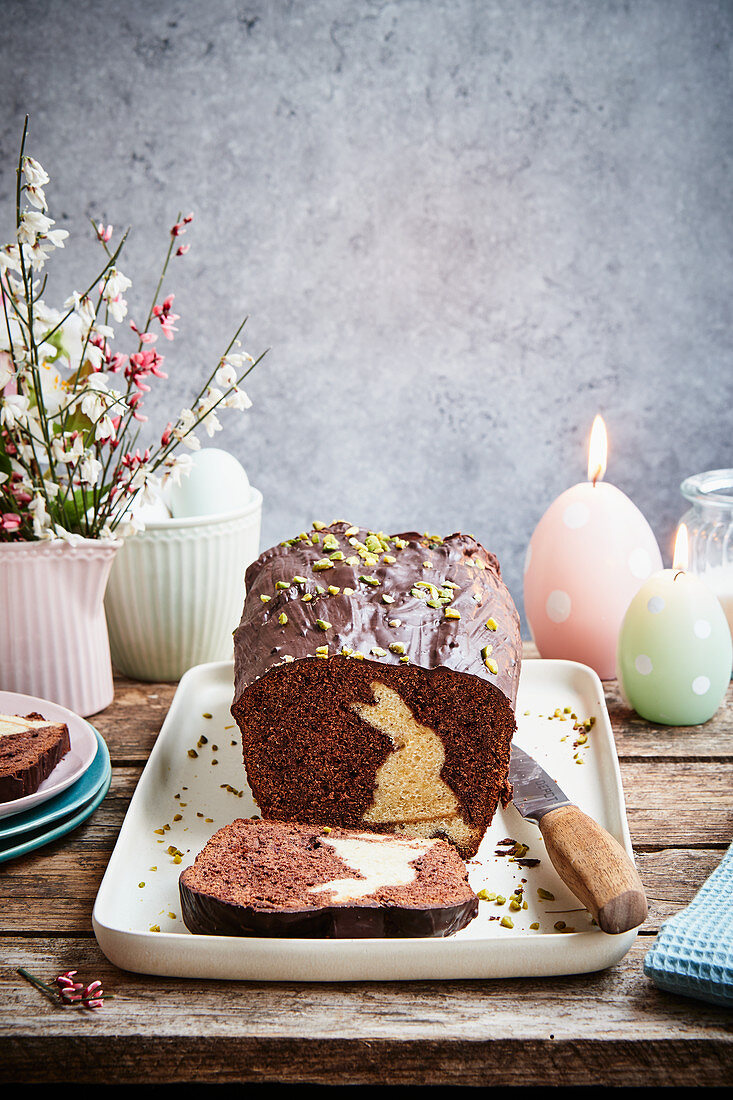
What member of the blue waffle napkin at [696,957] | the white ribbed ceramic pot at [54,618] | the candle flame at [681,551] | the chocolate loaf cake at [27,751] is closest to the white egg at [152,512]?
the white ribbed ceramic pot at [54,618]

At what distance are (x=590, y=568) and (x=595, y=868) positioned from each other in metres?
0.82

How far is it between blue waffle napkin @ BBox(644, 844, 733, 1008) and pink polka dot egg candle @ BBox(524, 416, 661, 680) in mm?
790

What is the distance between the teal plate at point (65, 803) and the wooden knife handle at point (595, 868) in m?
0.63

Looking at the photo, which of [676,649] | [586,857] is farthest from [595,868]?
[676,649]

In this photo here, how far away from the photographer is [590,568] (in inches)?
71.6

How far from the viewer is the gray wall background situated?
235cm

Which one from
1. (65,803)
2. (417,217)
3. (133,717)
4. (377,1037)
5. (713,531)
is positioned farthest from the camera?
(417,217)

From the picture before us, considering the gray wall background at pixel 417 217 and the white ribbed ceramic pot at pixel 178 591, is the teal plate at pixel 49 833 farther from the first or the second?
the gray wall background at pixel 417 217

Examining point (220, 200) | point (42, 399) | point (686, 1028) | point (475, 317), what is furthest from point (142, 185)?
point (686, 1028)

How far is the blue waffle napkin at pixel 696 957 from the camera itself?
99cm

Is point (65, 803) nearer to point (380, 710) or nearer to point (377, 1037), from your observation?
point (380, 710)

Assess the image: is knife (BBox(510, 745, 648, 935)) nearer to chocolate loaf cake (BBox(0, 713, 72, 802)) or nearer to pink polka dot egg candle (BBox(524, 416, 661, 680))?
pink polka dot egg candle (BBox(524, 416, 661, 680))

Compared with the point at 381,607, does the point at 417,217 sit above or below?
above

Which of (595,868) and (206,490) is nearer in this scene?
(595,868)
